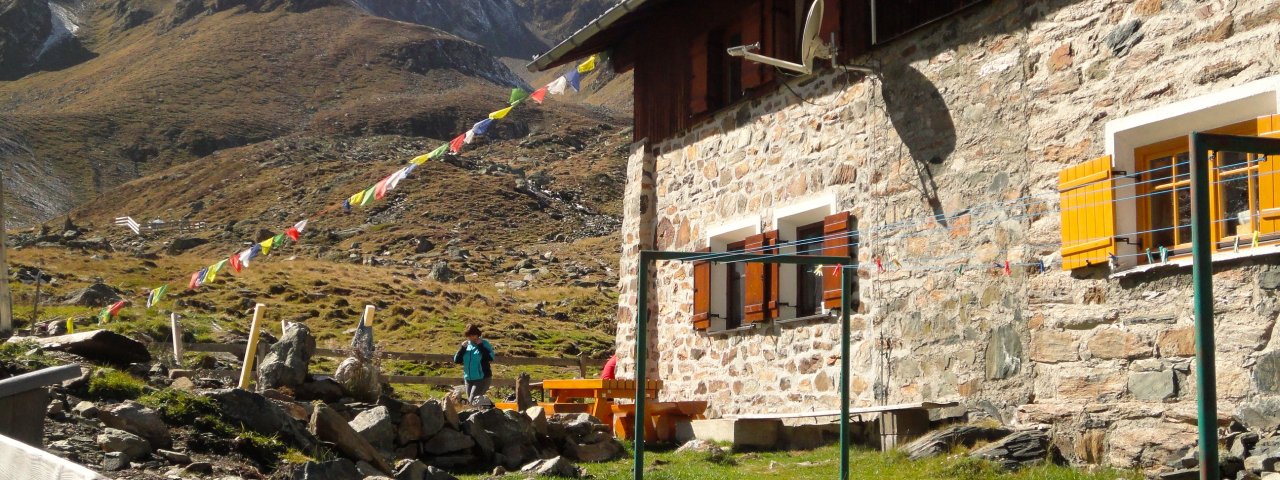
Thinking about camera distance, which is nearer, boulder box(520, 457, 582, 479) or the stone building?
the stone building

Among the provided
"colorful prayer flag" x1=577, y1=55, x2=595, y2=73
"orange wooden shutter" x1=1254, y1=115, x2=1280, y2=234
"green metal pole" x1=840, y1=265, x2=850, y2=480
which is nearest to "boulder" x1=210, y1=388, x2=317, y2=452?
"green metal pole" x1=840, y1=265, x2=850, y2=480

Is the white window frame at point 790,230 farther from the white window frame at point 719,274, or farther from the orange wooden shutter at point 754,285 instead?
the white window frame at point 719,274

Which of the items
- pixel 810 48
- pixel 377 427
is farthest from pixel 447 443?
pixel 810 48

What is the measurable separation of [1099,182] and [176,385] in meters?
7.51

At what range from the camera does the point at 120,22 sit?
15212cm

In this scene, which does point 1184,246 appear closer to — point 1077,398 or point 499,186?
point 1077,398

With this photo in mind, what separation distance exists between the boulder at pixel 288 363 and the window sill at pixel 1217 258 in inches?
293

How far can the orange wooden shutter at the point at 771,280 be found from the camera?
44.4ft

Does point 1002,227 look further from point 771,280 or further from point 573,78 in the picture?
point 573,78

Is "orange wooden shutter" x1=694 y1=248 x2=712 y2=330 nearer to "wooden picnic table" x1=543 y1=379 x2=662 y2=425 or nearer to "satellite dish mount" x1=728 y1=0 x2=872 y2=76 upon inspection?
"wooden picnic table" x1=543 y1=379 x2=662 y2=425

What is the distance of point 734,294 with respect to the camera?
1477cm

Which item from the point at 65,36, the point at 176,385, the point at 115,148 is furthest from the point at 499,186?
the point at 65,36

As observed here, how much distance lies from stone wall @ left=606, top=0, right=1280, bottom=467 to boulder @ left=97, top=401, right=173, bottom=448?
250 inches

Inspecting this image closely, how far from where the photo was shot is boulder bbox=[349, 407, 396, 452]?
11.1 metres
